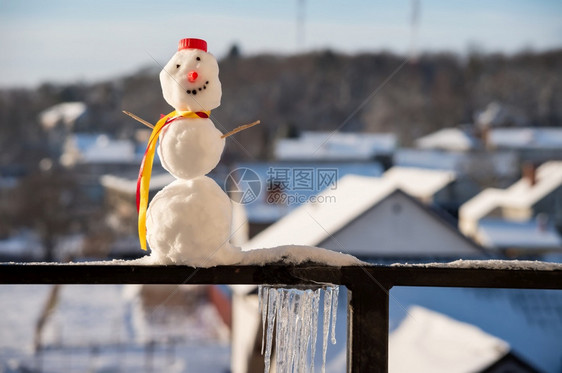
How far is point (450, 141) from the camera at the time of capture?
34.1 m

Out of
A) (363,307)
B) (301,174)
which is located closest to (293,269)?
(363,307)

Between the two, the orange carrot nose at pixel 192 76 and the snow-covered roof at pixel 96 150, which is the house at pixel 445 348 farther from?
the snow-covered roof at pixel 96 150

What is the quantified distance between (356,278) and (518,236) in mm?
13414

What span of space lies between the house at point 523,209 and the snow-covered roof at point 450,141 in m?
12.1

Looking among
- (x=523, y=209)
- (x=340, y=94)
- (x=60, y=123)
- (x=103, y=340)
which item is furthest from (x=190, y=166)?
(x=340, y=94)

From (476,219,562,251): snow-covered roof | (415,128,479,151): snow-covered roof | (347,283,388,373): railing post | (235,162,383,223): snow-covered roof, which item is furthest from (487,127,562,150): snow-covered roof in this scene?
(347,283,388,373): railing post

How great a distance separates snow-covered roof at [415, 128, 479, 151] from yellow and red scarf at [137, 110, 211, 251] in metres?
32.4

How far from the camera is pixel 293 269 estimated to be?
0.96 metres

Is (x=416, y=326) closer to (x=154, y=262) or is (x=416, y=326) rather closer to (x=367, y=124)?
(x=154, y=262)

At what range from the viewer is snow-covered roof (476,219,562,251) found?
42.9ft

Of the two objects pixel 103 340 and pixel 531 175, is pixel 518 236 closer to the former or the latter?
pixel 531 175

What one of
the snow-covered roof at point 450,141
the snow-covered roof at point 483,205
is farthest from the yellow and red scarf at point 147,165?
the snow-covered roof at point 450,141

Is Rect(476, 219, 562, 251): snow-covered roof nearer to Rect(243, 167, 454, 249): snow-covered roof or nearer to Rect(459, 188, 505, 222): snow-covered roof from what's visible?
Rect(459, 188, 505, 222): snow-covered roof

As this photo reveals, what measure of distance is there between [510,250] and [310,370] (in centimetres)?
1302
